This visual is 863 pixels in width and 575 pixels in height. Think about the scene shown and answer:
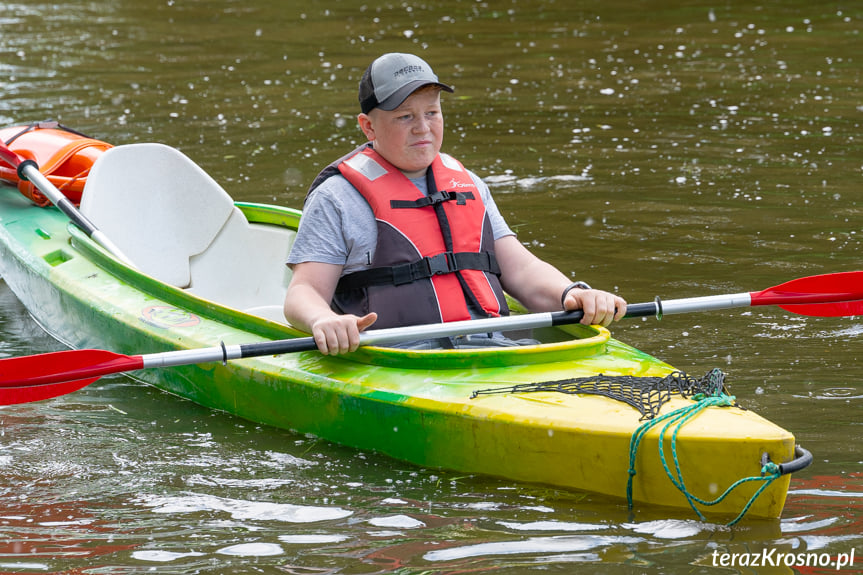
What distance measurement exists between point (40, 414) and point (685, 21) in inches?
399

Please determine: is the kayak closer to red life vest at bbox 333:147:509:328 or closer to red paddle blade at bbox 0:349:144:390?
red life vest at bbox 333:147:509:328

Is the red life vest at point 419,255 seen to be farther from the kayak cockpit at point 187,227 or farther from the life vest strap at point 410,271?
the kayak cockpit at point 187,227

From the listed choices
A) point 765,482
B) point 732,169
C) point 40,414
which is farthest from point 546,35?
point 765,482

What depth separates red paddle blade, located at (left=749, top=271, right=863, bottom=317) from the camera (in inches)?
145

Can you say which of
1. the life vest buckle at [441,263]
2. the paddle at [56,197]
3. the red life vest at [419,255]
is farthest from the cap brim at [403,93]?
the paddle at [56,197]

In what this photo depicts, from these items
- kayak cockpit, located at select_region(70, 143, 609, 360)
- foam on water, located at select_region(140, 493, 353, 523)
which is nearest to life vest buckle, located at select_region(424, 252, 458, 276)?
foam on water, located at select_region(140, 493, 353, 523)

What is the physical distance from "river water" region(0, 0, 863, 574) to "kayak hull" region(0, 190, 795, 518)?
81 millimetres

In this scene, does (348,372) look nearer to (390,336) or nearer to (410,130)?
(390,336)

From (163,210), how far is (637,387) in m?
2.65

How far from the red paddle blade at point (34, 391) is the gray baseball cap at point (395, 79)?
48.5 inches

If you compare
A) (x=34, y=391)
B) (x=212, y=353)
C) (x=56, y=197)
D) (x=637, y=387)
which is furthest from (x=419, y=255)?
(x=56, y=197)

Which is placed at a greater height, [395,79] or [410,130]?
[395,79]

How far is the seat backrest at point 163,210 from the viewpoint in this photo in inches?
197

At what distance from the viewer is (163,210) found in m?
5.09
